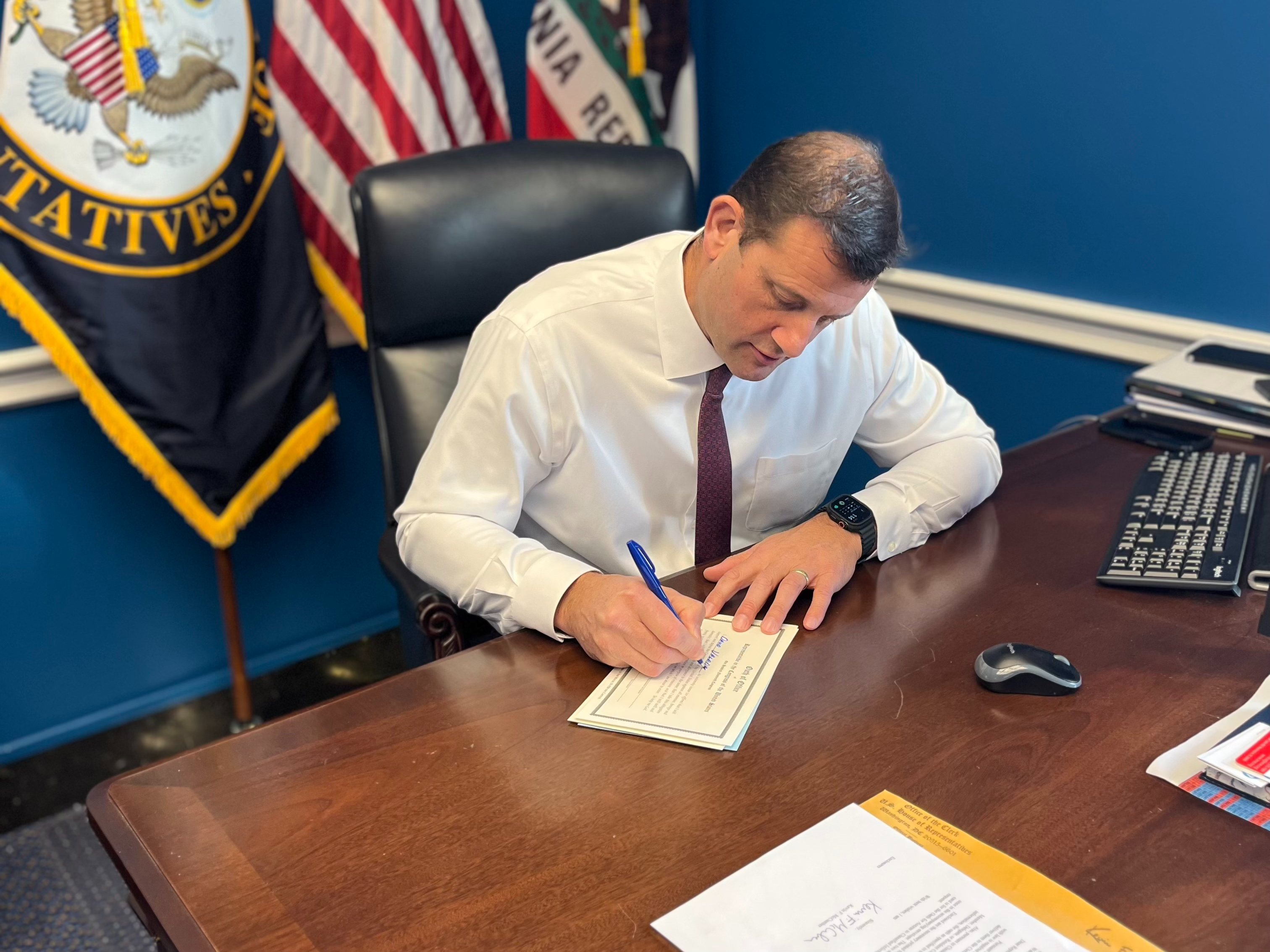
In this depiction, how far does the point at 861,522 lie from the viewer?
125 centimetres

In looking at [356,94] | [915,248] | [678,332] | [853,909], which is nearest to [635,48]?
[356,94]

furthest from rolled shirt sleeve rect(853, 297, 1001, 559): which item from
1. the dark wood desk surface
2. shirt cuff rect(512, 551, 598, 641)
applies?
shirt cuff rect(512, 551, 598, 641)

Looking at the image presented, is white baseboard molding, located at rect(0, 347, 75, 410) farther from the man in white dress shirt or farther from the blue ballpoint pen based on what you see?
the blue ballpoint pen

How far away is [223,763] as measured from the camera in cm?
91

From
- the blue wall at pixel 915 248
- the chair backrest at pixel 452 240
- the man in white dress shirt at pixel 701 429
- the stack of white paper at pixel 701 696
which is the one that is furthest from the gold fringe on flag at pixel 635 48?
the stack of white paper at pixel 701 696

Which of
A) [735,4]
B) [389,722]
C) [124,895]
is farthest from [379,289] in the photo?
[735,4]

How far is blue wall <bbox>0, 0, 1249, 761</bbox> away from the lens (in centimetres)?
177

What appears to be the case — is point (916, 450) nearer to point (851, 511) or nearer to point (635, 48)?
point (851, 511)

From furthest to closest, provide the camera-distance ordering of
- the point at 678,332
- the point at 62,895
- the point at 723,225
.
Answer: the point at 62,895 → the point at 678,332 → the point at 723,225

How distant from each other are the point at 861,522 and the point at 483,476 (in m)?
0.44

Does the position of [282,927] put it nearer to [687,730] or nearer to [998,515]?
[687,730]

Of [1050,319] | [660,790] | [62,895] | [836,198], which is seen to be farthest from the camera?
[1050,319]

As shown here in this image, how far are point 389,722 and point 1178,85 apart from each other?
62.7 inches

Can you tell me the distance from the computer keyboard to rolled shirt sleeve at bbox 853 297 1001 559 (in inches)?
7.4
